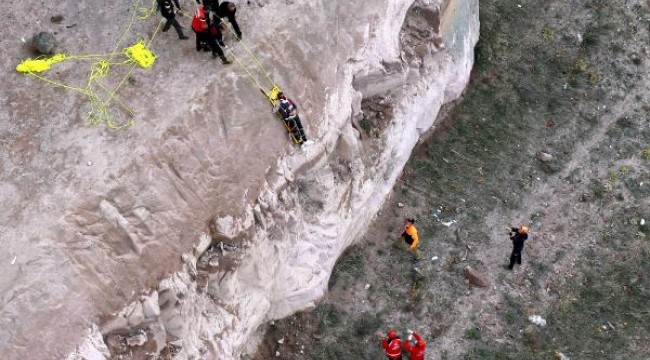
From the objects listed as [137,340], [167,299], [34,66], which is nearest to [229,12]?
[34,66]

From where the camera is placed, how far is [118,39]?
48.1 ft

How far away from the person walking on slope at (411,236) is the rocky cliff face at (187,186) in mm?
1329

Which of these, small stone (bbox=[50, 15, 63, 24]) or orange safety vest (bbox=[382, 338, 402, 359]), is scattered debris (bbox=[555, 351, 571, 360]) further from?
small stone (bbox=[50, 15, 63, 24])

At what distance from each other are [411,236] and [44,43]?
9874mm

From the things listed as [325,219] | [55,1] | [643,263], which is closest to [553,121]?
[643,263]

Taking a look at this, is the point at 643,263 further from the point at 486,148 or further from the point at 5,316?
the point at 5,316

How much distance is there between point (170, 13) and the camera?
14.2 meters

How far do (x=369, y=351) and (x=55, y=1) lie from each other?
433 inches

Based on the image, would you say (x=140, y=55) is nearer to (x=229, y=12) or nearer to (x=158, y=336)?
(x=229, y=12)

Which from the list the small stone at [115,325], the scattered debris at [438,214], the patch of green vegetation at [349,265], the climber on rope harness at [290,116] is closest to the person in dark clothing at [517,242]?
the scattered debris at [438,214]

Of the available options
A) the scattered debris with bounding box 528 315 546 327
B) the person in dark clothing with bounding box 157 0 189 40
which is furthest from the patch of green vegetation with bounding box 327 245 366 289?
the person in dark clothing with bounding box 157 0 189 40

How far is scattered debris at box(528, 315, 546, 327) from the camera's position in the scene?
1756cm

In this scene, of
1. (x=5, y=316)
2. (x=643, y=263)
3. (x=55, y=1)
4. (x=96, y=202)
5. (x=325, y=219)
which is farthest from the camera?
(x=643, y=263)

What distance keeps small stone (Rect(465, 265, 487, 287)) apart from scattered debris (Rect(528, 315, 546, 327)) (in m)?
1.41
